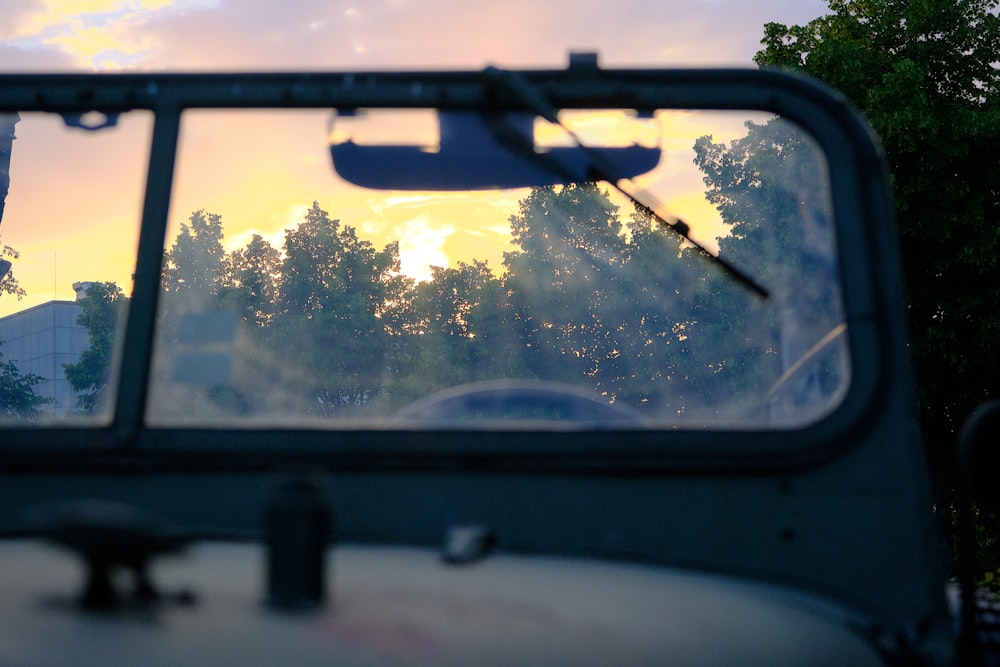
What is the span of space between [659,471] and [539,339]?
0.35 metres

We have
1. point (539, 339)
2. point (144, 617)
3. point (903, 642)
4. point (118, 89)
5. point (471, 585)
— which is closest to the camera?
point (144, 617)

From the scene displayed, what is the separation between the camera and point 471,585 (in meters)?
1.69

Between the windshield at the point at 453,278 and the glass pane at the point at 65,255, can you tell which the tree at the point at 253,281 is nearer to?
the windshield at the point at 453,278

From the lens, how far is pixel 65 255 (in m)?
2.32

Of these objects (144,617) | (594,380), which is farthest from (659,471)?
(144,617)

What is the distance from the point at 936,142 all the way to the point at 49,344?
17.7m

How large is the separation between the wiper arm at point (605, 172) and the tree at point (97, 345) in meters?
0.88

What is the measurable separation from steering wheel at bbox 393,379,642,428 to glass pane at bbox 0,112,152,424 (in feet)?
2.06

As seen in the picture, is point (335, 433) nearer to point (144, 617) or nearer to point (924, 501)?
point (144, 617)

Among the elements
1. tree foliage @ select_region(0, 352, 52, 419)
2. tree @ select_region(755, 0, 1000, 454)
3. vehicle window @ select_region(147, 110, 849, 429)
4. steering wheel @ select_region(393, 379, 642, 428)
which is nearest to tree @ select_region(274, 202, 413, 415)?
vehicle window @ select_region(147, 110, 849, 429)

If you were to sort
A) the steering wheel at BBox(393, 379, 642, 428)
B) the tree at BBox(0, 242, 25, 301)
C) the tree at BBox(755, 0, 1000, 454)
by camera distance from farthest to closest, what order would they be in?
the tree at BBox(755, 0, 1000, 454) < the tree at BBox(0, 242, 25, 301) < the steering wheel at BBox(393, 379, 642, 428)

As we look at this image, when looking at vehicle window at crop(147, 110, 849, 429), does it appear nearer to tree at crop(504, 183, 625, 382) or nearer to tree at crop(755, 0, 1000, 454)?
tree at crop(504, 183, 625, 382)

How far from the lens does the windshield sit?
2088 millimetres

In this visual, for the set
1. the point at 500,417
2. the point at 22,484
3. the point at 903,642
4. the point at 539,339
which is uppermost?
the point at 539,339
